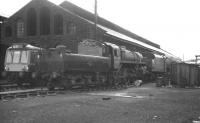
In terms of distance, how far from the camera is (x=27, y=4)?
38219 millimetres

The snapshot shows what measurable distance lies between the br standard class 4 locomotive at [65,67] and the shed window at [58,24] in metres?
14.8

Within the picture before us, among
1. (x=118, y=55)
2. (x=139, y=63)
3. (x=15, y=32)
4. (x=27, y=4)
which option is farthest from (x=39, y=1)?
(x=118, y=55)

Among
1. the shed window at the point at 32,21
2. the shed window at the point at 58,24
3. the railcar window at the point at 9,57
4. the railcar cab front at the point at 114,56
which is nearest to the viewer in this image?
the railcar window at the point at 9,57

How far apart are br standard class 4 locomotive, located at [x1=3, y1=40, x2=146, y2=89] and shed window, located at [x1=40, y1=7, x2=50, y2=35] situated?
1658cm

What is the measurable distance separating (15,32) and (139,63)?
63.3 feet

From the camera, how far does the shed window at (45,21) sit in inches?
1479

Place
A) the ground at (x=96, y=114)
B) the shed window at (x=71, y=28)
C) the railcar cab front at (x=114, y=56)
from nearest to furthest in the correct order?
the ground at (x=96, y=114) < the railcar cab front at (x=114, y=56) < the shed window at (x=71, y=28)

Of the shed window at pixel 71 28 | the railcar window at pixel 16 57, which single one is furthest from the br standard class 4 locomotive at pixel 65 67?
the shed window at pixel 71 28

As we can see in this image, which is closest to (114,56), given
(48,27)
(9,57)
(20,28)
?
(9,57)

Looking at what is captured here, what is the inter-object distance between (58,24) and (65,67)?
2141 centimetres

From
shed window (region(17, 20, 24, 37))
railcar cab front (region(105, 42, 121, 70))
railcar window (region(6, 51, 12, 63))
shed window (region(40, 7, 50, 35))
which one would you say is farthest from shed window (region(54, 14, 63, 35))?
railcar cab front (region(105, 42, 121, 70))

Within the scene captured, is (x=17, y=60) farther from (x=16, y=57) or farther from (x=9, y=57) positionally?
(x=9, y=57)

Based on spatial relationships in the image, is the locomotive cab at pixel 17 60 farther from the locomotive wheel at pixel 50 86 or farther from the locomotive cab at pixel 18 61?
the locomotive wheel at pixel 50 86

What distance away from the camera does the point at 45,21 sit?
124 ft
